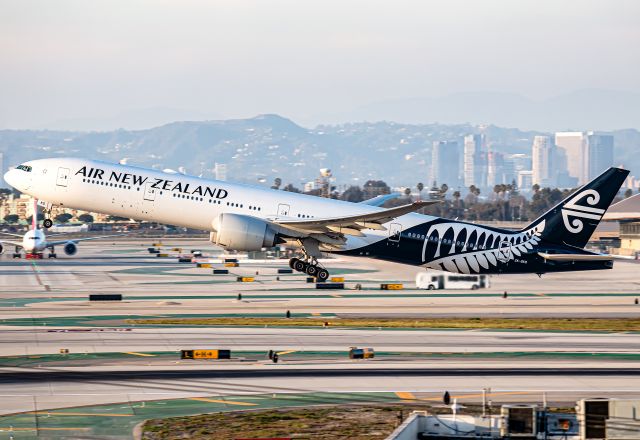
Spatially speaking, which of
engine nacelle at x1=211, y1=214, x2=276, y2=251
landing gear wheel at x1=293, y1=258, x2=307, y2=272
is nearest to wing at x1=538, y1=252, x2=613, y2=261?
landing gear wheel at x1=293, y1=258, x2=307, y2=272

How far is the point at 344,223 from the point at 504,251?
36.3 feet

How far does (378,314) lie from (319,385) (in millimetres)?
23471

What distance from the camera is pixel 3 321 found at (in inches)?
2133

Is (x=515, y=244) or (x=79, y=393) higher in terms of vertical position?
(x=515, y=244)

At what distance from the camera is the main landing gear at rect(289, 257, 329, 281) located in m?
61.0

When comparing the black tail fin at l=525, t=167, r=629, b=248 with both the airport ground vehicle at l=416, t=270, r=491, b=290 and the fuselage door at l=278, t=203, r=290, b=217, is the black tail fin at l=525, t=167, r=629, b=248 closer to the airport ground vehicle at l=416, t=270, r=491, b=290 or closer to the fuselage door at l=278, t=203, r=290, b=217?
the airport ground vehicle at l=416, t=270, r=491, b=290

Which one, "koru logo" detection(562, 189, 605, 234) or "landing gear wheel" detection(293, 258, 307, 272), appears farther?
"koru logo" detection(562, 189, 605, 234)

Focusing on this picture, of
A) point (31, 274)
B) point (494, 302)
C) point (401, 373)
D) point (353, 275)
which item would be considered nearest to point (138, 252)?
point (31, 274)

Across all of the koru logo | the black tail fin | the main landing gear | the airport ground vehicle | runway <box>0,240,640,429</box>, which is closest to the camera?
runway <box>0,240,640,429</box>

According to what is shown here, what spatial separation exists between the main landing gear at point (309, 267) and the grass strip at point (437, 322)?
4.49m

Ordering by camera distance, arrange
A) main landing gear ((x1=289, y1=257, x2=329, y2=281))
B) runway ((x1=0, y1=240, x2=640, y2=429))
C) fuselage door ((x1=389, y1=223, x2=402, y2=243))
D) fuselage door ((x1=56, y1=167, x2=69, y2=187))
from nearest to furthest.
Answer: runway ((x1=0, y1=240, x2=640, y2=429)) → fuselage door ((x1=56, y1=167, x2=69, y2=187)) → fuselage door ((x1=389, y1=223, x2=402, y2=243)) → main landing gear ((x1=289, y1=257, x2=329, y2=281))

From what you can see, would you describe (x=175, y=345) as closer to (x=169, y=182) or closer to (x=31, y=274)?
(x=169, y=182)

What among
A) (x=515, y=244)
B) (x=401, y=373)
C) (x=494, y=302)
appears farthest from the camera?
(x=494, y=302)

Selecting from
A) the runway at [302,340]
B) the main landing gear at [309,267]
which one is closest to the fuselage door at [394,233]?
the main landing gear at [309,267]
